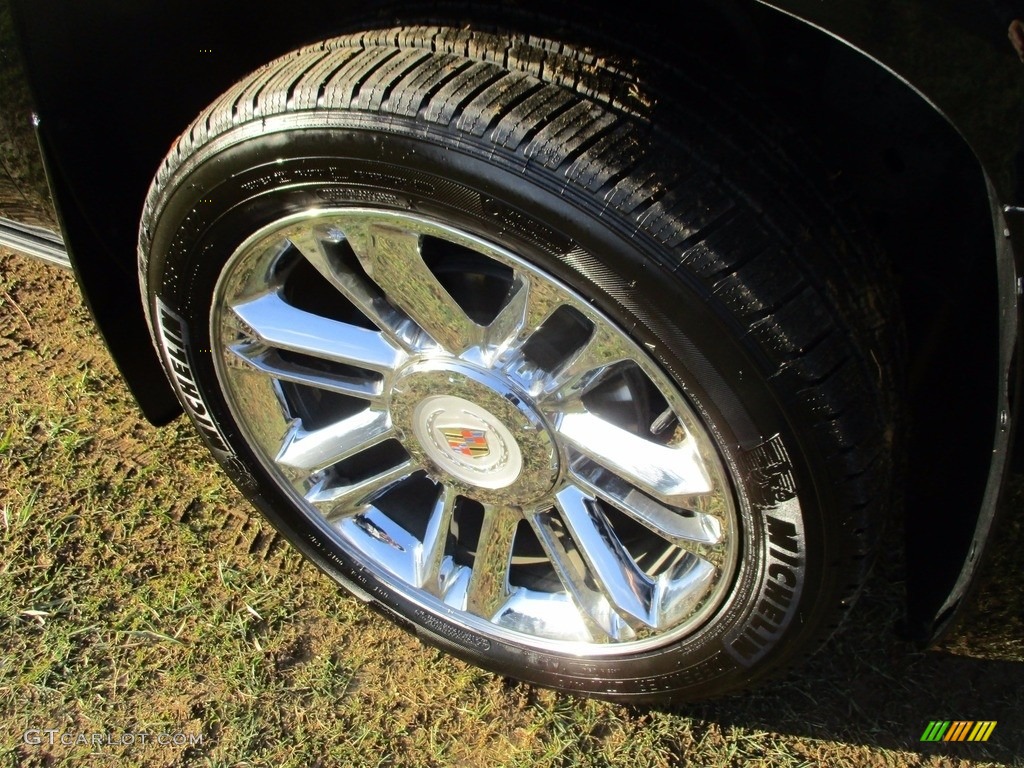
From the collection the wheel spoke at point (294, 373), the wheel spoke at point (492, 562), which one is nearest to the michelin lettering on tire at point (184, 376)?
the wheel spoke at point (294, 373)

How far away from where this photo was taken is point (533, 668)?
200cm

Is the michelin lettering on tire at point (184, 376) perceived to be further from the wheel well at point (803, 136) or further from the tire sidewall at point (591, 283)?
the wheel well at point (803, 136)

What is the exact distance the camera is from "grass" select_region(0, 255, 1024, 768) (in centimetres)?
205

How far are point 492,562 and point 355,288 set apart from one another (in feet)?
2.14

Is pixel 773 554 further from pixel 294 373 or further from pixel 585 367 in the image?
pixel 294 373

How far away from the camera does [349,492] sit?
202 centimetres

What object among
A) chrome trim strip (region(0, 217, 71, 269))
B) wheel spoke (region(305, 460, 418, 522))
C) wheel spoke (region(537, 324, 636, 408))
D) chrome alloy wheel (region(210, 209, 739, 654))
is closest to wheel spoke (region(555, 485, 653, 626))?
chrome alloy wheel (region(210, 209, 739, 654))

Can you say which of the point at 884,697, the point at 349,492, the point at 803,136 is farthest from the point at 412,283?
the point at 884,697

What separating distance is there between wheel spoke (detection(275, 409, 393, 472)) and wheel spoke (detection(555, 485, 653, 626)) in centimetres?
40

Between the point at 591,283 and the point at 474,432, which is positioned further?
the point at 474,432

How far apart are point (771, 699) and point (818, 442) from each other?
3.06 feet

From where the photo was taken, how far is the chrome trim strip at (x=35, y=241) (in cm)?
221

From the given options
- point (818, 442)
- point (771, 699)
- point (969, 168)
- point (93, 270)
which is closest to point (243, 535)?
point (93, 270)

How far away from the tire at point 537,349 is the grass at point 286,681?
6.4 inches
